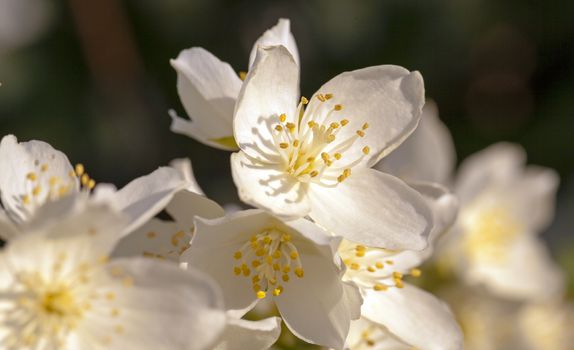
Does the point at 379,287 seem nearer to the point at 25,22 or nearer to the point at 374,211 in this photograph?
the point at 374,211

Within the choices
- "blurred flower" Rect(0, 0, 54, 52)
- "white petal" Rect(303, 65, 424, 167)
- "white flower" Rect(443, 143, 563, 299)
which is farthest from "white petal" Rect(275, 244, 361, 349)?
"blurred flower" Rect(0, 0, 54, 52)

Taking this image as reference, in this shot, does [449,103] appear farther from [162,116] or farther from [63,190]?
[63,190]

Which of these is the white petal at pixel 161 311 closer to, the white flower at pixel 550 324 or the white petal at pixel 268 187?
the white petal at pixel 268 187

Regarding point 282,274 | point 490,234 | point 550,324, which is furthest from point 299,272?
point 550,324

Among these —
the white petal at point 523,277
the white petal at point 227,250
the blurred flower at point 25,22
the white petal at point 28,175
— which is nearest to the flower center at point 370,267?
the white petal at point 227,250

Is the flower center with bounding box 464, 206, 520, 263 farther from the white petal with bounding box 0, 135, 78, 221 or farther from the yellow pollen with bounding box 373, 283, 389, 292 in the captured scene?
the white petal with bounding box 0, 135, 78, 221

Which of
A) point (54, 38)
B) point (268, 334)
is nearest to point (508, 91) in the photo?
point (54, 38)
